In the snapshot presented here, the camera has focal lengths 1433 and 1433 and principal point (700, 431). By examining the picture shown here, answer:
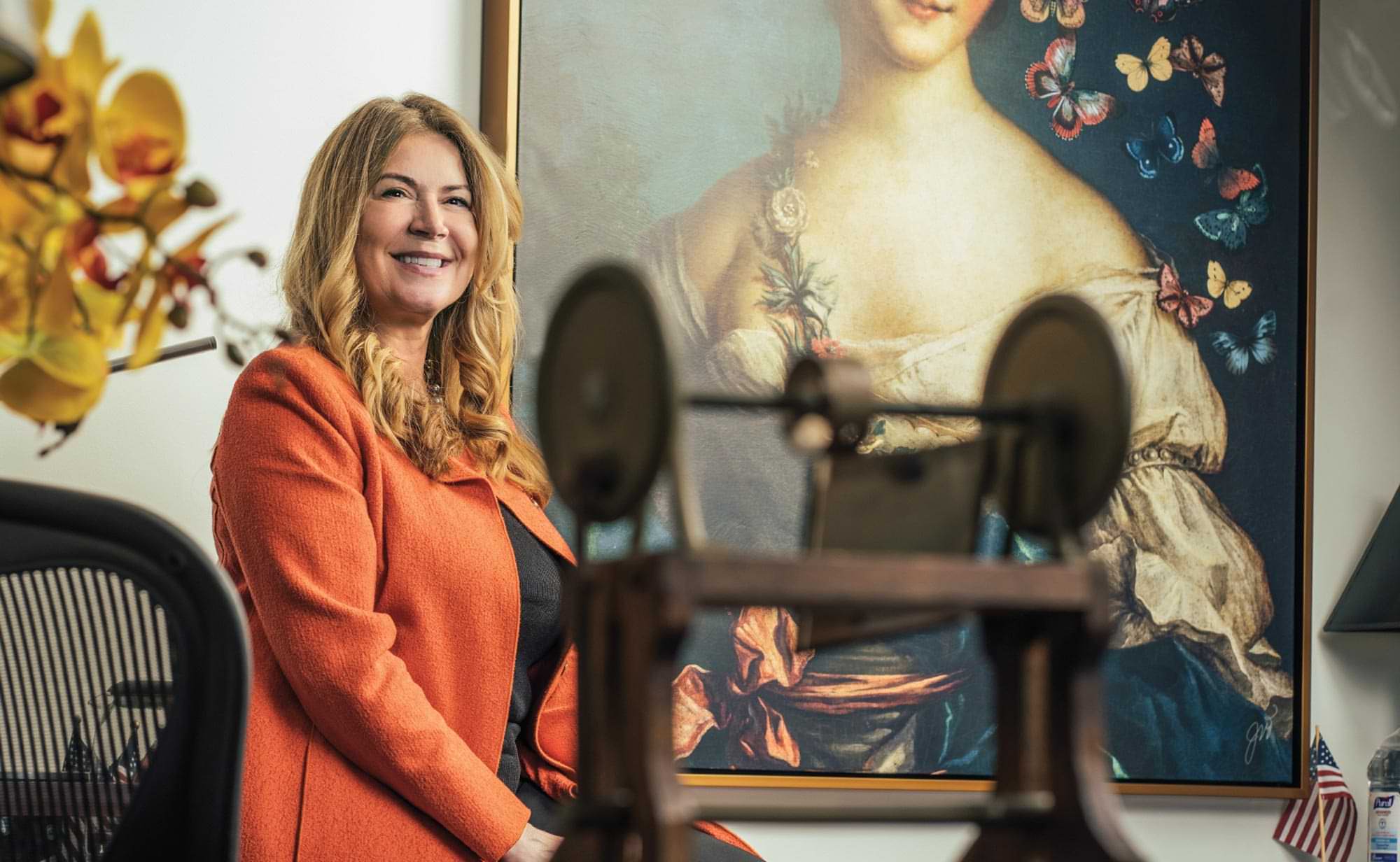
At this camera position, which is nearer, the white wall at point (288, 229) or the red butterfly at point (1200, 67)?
the white wall at point (288, 229)

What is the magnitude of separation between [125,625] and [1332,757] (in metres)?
2.22

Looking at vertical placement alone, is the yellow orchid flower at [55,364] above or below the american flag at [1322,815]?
above

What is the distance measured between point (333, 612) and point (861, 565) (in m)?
1.03

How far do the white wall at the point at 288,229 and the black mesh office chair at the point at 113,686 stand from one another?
115 cm

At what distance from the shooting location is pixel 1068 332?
71 cm

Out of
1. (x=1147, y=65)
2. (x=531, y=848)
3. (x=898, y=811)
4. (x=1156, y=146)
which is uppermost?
(x=1147, y=65)

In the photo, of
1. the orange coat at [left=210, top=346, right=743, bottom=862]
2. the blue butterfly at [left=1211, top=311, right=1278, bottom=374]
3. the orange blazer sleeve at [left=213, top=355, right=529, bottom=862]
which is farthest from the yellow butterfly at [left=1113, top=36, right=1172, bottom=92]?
the orange blazer sleeve at [left=213, top=355, right=529, bottom=862]

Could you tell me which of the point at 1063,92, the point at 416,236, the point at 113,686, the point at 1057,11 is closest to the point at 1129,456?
the point at 1063,92

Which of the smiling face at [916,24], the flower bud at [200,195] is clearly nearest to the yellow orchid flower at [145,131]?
the flower bud at [200,195]

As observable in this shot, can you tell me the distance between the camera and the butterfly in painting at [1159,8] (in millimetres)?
2465

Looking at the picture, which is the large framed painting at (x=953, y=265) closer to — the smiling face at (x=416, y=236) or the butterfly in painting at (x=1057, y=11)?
the butterfly in painting at (x=1057, y=11)

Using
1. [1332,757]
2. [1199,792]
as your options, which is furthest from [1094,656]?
[1332,757]

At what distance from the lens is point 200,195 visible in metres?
0.45
